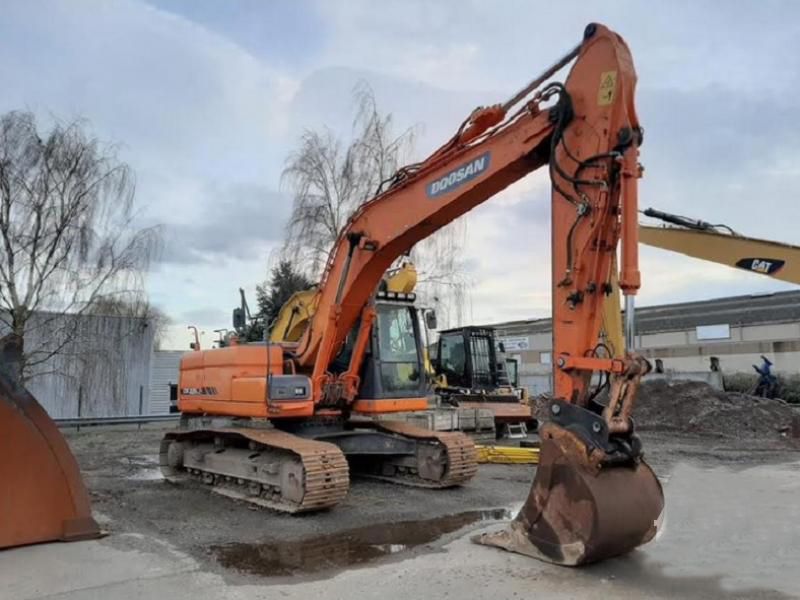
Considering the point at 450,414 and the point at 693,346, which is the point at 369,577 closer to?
the point at 450,414

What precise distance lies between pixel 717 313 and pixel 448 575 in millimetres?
40395

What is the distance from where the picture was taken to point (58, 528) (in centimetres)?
636

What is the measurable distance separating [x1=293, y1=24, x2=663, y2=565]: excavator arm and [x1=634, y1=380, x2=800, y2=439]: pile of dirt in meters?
12.6

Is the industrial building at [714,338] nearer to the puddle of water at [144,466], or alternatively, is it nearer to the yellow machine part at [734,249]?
the yellow machine part at [734,249]

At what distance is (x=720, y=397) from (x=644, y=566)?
16600 mm

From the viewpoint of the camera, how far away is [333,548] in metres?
6.56

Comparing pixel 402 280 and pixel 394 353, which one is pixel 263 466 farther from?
pixel 402 280

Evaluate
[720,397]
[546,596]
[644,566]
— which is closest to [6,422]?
[546,596]

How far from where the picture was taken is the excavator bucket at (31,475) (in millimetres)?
6129

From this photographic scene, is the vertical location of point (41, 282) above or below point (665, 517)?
above

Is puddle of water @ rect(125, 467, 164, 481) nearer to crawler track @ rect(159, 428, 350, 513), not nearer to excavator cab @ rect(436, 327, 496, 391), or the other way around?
crawler track @ rect(159, 428, 350, 513)

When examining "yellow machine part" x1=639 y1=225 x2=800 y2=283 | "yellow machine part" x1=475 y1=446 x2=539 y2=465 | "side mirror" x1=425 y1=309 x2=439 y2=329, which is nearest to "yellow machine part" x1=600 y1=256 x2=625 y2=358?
"side mirror" x1=425 y1=309 x2=439 y2=329

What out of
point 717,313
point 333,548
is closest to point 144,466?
point 333,548

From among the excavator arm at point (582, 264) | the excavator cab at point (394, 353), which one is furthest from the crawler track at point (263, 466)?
the excavator arm at point (582, 264)
